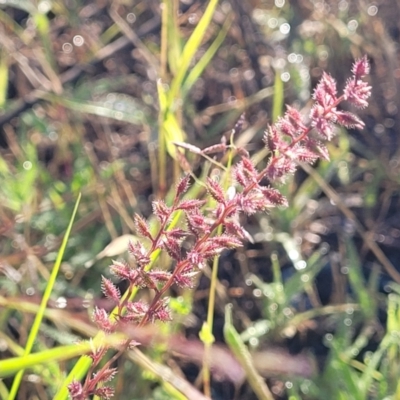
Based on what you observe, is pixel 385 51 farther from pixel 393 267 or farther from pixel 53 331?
pixel 53 331

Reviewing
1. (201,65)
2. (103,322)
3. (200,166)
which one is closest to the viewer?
(103,322)

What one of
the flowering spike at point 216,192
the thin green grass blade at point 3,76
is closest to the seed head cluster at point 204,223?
the flowering spike at point 216,192

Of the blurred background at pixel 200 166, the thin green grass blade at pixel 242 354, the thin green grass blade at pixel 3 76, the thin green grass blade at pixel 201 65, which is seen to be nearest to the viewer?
the thin green grass blade at pixel 242 354

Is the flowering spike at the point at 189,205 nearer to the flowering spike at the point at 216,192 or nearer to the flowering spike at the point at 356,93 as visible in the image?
the flowering spike at the point at 216,192

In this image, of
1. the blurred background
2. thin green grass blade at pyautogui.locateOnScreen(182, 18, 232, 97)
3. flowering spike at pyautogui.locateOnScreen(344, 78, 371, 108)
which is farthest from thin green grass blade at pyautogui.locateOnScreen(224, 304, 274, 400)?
thin green grass blade at pyautogui.locateOnScreen(182, 18, 232, 97)

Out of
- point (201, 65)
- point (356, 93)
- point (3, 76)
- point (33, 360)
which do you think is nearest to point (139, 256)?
point (33, 360)

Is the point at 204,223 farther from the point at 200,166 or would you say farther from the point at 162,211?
the point at 200,166

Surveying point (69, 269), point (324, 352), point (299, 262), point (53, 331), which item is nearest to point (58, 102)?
point (69, 269)

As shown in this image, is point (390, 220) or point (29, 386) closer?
point (29, 386)
